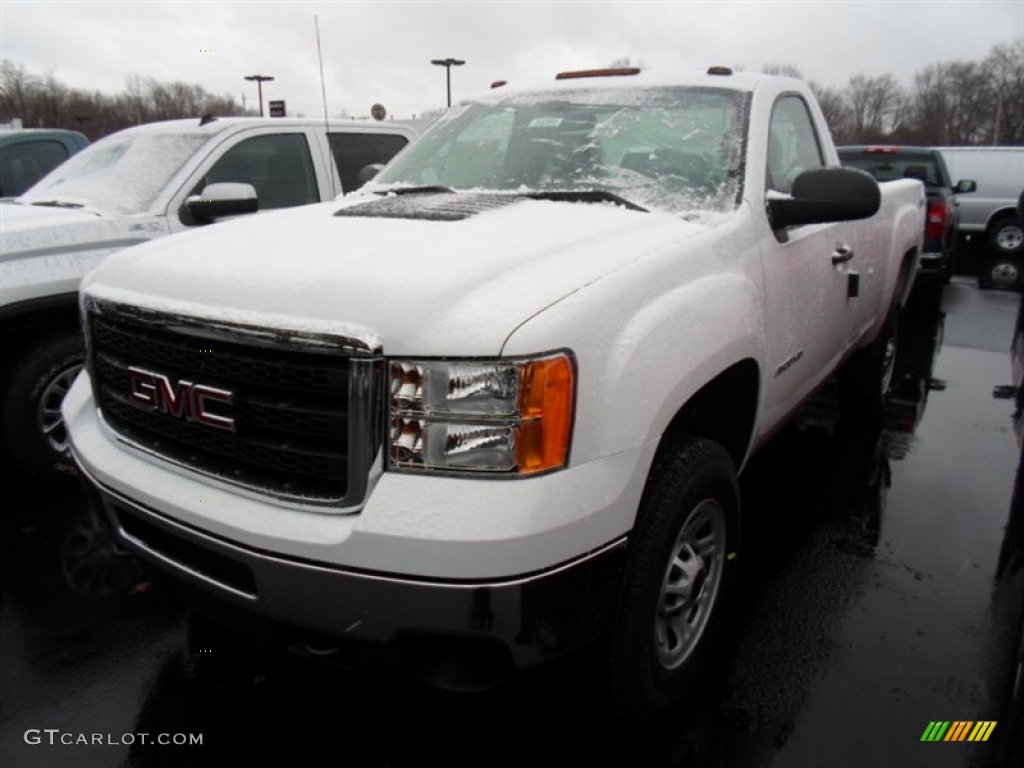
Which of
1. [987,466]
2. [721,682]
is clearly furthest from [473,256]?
[987,466]

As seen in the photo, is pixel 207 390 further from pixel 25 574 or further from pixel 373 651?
pixel 25 574

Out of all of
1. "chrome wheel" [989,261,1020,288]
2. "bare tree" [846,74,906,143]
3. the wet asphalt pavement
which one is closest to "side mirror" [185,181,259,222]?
the wet asphalt pavement

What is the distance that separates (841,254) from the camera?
3576mm

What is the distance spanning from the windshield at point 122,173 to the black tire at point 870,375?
4437mm

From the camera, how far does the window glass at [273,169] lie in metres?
4.98

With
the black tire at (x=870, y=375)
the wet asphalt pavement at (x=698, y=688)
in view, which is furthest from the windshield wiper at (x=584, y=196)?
the black tire at (x=870, y=375)

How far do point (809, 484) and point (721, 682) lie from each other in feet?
6.42

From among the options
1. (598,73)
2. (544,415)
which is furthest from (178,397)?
(598,73)

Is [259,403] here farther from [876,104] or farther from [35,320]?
[876,104]

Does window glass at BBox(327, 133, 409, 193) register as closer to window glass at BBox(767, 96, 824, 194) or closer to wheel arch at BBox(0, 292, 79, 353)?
wheel arch at BBox(0, 292, 79, 353)

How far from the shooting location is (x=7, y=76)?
37969 mm

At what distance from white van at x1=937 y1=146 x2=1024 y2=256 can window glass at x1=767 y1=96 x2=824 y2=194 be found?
38.0 ft

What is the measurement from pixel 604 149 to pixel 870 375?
9.68ft

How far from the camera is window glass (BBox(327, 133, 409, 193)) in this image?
572 centimetres
